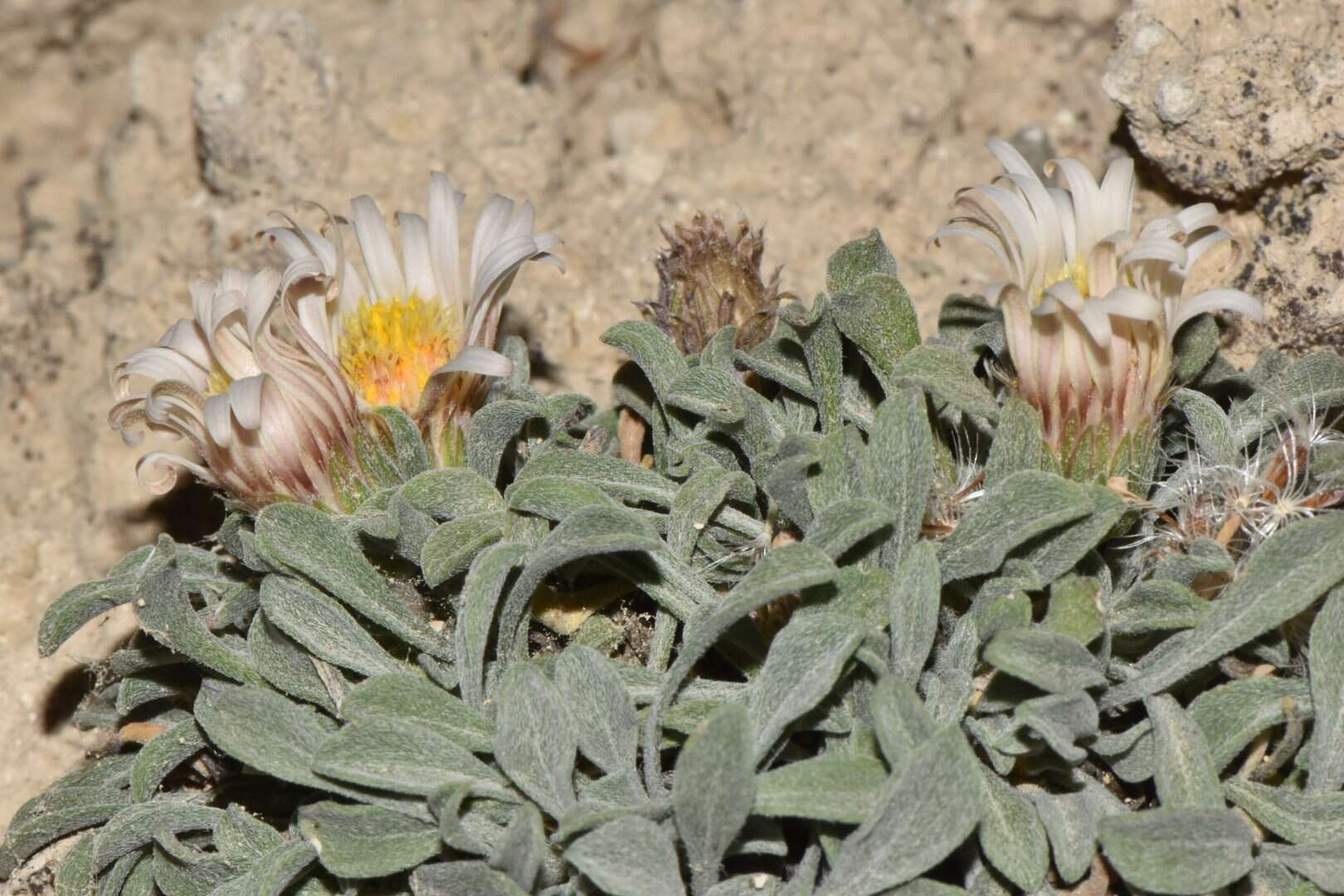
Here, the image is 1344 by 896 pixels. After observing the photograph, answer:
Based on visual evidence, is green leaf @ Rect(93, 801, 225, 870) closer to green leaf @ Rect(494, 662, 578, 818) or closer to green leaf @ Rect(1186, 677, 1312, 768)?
green leaf @ Rect(494, 662, 578, 818)

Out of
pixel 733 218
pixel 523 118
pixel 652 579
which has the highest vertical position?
pixel 523 118

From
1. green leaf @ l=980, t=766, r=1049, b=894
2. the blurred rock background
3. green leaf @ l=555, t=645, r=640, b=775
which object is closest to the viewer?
green leaf @ l=980, t=766, r=1049, b=894

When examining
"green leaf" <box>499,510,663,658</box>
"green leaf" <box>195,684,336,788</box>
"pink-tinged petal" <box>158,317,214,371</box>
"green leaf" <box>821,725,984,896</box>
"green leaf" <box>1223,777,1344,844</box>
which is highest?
"pink-tinged petal" <box>158,317,214,371</box>

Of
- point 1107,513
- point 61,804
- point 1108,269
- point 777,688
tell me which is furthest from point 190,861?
point 1108,269

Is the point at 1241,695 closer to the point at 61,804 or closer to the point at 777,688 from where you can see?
the point at 777,688

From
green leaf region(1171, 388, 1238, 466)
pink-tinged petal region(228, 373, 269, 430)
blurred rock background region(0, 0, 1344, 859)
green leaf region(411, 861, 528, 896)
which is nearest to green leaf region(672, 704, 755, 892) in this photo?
green leaf region(411, 861, 528, 896)

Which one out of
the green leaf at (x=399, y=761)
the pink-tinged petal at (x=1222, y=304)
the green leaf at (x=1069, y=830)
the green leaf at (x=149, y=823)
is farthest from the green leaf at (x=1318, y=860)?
the green leaf at (x=149, y=823)

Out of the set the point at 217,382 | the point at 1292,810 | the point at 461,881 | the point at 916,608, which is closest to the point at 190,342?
the point at 217,382

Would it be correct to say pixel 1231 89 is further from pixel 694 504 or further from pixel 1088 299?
pixel 694 504
